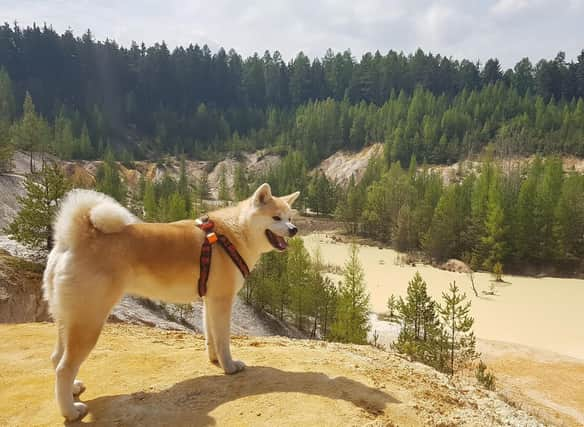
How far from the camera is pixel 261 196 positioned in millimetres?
6719

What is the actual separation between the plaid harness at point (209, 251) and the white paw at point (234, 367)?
3.83 feet

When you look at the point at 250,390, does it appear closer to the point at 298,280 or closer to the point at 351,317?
the point at 351,317

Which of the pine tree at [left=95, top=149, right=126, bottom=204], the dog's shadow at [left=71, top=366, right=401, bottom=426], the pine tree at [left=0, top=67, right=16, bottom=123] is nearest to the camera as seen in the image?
the dog's shadow at [left=71, top=366, right=401, bottom=426]

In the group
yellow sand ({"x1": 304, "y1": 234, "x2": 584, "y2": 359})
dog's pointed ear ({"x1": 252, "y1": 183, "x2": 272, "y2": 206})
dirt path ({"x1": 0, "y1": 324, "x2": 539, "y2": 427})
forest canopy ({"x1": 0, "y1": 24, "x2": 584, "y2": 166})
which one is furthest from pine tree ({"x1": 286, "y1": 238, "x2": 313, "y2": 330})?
forest canopy ({"x1": 0, "y1": 24, "x2": 584, "y2": 166})

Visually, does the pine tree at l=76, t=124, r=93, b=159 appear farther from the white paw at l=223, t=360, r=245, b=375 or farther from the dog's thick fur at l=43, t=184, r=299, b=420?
the white paw at l=223, t=360, r=245, b=375


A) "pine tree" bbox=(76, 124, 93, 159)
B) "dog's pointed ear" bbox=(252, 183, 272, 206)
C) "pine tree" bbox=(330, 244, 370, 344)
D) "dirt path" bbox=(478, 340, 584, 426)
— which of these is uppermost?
"pine tree" bbox=(76, 124, 93, 159)

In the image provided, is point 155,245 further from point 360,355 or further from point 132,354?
point 360,355

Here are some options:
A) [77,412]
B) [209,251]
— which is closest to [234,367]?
[209,251]

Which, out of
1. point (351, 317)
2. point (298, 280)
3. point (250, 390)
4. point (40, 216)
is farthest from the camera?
point (298, 280)

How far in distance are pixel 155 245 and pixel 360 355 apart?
173 inches

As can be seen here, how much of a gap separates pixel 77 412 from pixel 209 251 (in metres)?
2.56

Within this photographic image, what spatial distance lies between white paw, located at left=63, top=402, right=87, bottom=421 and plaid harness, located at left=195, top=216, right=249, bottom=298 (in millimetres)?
1989

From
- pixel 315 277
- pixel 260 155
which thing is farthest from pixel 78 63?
pixel 315 277

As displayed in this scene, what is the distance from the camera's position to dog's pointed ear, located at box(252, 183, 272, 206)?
6.66m
